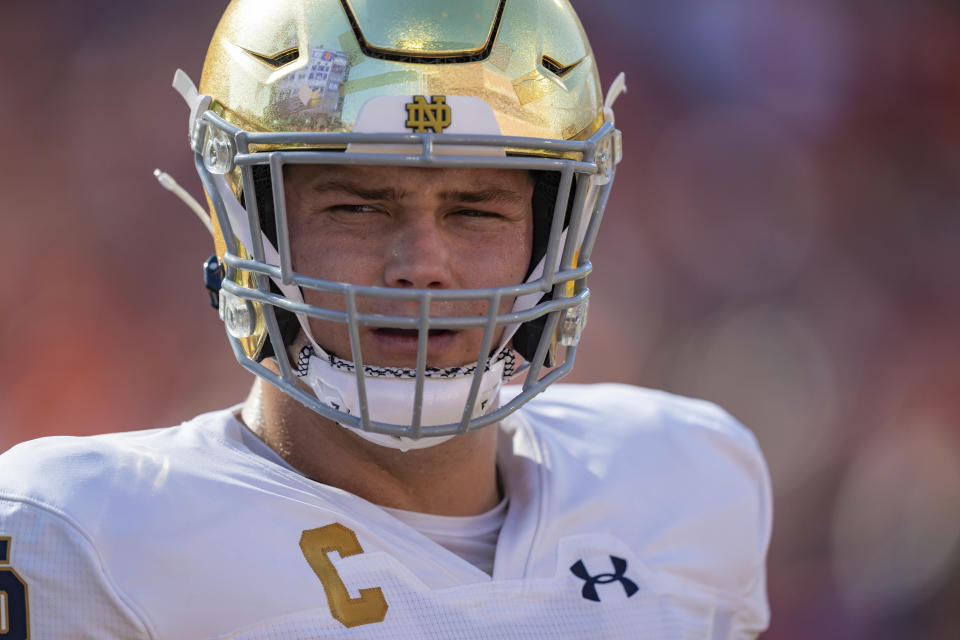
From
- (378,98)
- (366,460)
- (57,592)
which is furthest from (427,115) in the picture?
(57,592)

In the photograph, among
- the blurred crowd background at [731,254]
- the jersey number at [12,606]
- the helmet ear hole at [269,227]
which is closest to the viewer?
the jersey number at [12,606]

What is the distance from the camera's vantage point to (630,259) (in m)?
3.69

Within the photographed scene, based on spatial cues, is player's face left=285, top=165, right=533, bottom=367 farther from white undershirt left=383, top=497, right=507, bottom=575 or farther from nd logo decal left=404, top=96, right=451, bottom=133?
white undershirt left=383, top=497, right=507, bottom=575

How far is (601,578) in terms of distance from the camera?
55.5 inches

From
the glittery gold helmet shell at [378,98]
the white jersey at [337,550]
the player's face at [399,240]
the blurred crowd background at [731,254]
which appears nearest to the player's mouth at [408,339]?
the player's face at [399,240]

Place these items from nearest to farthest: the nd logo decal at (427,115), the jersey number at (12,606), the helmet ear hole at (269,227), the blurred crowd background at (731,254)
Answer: the jersey number at (12,606) → the nd logo decal at (427,115) → the helmet ear hole at (269,227) → the blurred crowd background at (731,254)

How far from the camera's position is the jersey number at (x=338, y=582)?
118 cm

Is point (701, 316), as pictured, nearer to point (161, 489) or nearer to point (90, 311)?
point (90, 311)

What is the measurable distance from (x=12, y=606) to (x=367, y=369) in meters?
0.48

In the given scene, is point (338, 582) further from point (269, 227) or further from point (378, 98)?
point (378, 98)

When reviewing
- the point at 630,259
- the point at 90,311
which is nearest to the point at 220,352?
the point at 90,311

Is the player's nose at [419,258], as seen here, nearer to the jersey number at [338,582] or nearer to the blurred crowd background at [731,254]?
the jersey number at [338,582]

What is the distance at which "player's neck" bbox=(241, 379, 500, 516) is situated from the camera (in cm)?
134

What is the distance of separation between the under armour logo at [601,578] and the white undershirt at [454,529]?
4.9 inches
